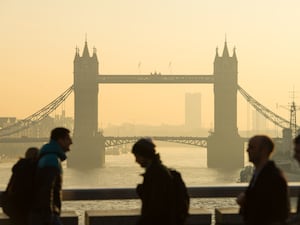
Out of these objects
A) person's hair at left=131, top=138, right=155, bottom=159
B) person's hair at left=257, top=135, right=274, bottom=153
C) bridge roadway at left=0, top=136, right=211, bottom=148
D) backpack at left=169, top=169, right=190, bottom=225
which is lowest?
bridge roadway at left=0, top=136, right=211, bottom=148

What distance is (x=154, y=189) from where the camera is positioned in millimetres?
4539

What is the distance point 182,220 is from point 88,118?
101299mm

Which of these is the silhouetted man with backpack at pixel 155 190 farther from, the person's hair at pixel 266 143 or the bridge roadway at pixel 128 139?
the bridge roadway at pixel 128 139

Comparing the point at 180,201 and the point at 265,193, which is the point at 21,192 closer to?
the point at 180,201

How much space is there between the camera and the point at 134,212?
573 centimetres

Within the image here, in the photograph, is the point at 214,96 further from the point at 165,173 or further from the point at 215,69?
the point at 165,173

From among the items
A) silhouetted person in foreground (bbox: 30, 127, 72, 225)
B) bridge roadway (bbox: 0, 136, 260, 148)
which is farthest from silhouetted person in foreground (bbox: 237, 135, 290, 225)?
bridge roadway (bbox: 0, 136, 260, 148)

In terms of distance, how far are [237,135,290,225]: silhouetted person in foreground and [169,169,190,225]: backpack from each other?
0.41 m

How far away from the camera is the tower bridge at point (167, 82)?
9950 cm

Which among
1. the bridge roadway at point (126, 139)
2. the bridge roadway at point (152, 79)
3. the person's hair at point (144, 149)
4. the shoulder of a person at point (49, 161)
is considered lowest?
the bridge roadway at point (126, 139)

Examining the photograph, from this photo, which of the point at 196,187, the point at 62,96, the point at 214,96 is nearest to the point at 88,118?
the point at 62,96

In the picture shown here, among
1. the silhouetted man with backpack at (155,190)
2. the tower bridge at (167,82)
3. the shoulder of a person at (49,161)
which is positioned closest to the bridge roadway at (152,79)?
the tower bridge at (167,82)

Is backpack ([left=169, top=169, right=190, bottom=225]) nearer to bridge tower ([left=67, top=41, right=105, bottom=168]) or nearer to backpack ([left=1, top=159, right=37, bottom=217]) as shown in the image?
backpack ([left=1, top=159, right=37, bottom=217])

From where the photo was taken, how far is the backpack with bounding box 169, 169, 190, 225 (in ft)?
15.3
